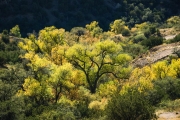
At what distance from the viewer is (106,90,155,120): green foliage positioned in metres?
24.0

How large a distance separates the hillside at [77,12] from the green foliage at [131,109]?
463ft

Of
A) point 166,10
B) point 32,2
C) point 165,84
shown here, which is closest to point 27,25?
point 32,2

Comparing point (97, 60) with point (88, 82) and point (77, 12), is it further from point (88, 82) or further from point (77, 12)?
point (77, 12)

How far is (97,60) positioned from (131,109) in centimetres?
2456

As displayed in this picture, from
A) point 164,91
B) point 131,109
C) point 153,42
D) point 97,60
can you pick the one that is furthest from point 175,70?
point 153,42

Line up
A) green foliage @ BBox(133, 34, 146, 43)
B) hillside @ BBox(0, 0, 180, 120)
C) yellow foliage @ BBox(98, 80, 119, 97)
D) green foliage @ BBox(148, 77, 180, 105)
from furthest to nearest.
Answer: green foliage @ BBox(133, 34, 146, 43)
yellow foliage @ BBox(98, 80, 119, 97)
green foliage @ BBox(148, 77, 180, 105)
hillside @ BBox(0, 0, 180, 120)

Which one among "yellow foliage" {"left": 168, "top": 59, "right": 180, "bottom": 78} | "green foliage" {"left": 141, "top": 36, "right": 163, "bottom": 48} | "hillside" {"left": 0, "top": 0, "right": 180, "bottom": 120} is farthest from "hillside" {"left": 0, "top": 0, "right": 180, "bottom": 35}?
"yellow foliage" {"left": 168, "top": 59, "right": 180, "bottom": 78}

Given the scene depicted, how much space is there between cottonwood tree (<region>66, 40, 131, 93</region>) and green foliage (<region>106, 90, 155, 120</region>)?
74.2ft

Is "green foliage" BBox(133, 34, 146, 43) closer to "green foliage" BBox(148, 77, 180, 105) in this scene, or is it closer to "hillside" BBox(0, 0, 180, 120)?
"hillside" BBox(0, 0, 180, 120)

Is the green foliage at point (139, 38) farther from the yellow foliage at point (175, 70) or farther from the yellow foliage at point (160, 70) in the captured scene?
the yellow foliage at point (175, 70)

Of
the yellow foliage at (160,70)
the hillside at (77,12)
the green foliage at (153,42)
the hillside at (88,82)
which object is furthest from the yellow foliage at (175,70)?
the hillside at (77,12)

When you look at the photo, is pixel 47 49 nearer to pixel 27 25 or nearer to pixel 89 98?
pixel 89 98

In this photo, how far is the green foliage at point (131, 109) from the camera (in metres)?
24.0

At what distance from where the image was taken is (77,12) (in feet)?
603
